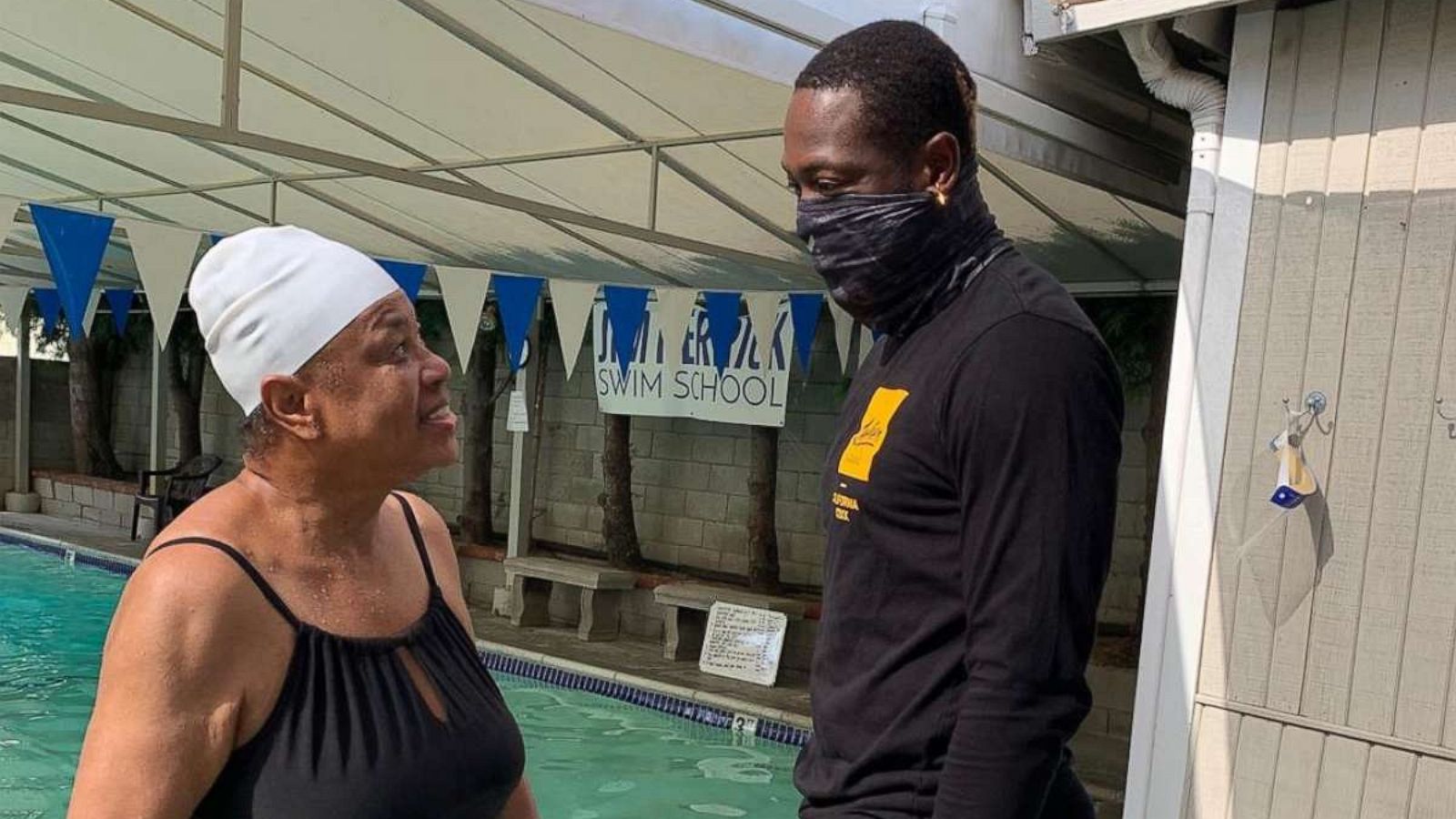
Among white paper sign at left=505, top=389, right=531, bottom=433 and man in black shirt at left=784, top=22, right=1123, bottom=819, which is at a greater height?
man in black shirt at left=784, top=22, right=1123, bottom=819

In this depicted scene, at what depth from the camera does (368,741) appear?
3.62 ft

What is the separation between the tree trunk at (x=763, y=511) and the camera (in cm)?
775

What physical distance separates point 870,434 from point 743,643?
19.6 feet

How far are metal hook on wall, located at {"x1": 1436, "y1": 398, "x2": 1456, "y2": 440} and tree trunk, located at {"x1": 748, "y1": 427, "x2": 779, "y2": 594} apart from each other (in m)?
5.38

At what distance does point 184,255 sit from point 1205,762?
4.69 m

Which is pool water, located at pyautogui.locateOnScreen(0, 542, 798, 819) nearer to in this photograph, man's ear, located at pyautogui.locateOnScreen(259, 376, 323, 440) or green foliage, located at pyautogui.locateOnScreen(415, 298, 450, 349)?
green foliage, located at pyautogui.locateOnScreen(415, 298, 450, 349)

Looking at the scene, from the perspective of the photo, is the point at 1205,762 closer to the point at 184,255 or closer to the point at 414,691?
the point at 414,691

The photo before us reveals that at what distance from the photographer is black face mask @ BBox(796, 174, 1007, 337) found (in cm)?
107

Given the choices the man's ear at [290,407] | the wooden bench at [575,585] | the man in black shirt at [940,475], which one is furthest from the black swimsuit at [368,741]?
the wooden bench at [575,585]

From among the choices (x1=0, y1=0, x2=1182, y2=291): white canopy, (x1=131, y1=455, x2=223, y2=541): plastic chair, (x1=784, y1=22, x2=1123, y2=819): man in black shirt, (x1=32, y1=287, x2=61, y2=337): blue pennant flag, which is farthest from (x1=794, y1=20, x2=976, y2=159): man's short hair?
(x1=131, y1=455, x2=223, y2=541): plastic chair

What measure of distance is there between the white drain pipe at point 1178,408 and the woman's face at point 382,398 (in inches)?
83.3

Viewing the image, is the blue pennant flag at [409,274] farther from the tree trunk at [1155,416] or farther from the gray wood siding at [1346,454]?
the gray wood siding at [1346,454]

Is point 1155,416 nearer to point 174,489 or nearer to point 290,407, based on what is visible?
point 290,407

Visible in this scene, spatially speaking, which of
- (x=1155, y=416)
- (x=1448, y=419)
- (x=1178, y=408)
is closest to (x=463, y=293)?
(x=1155, y=416)
